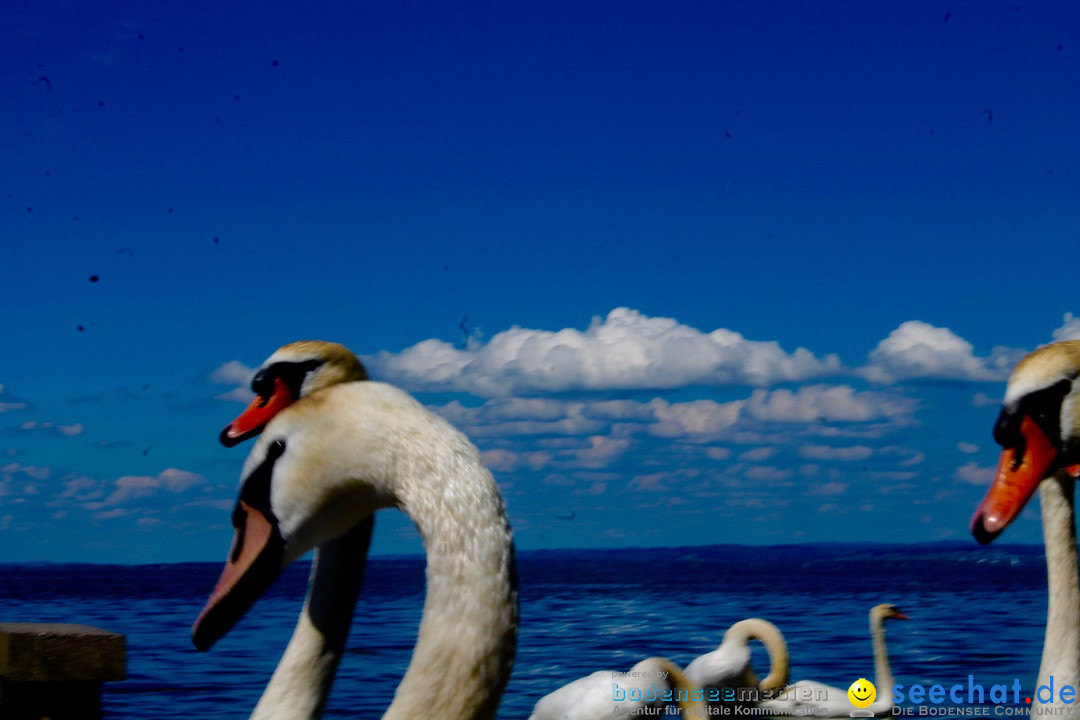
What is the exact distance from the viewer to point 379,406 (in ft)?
9.56

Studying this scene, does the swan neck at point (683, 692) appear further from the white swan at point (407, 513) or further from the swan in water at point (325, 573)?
the white swan at point (407, 513)

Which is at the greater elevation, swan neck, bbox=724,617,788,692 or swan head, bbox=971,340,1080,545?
swan head, bbox=971,340,1080,545

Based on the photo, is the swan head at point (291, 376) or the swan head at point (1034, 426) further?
the swan head at point (1034, 426)

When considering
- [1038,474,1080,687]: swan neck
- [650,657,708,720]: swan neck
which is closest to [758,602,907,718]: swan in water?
[650,657,708,720]: swan neck

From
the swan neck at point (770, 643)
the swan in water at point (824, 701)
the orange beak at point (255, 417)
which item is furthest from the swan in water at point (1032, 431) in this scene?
the swan neck at point (770, 643)

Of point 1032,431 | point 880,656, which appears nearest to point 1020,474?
point 1032,431

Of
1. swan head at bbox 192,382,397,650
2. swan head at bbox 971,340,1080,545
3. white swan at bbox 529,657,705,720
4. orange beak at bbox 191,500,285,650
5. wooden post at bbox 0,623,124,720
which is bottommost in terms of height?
white swan at bbox 529,657,705,720

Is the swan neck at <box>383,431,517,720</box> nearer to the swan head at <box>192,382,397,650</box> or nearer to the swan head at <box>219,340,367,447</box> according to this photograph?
the swan head at <box>192,382,397,650</box>

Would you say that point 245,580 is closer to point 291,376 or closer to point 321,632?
point 321,632

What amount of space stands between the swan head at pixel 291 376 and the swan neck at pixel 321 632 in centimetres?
51

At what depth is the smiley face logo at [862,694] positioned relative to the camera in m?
12.7

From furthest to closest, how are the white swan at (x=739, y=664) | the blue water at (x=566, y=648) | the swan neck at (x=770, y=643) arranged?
1. the blue water at (x=566, y=648)
2. the swan neck at (x=770, y=643)
3. the white swan at (x=739, y=664)

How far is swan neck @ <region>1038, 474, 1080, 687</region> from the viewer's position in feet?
17.7

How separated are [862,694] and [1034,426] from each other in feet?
30.0
